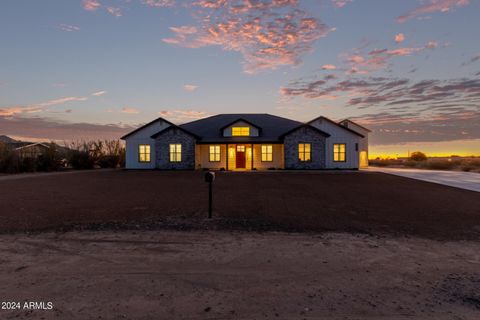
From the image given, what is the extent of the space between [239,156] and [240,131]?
8.56 ft

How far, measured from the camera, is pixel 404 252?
5234mm

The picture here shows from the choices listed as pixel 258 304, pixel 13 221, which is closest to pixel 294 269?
pixel 258 304

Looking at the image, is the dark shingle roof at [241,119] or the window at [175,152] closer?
the window at [175,152]

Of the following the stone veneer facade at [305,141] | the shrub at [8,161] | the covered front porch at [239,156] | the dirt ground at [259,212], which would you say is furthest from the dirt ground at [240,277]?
the shrub at [8,161]

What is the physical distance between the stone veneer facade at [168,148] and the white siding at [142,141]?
1.08 metres

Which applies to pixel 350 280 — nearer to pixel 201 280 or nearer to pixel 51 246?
pixel 201 280

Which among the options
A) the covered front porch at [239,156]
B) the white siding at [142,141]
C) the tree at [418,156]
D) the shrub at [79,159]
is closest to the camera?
the covered front porch at [239,156]

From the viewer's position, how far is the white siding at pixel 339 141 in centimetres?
2862

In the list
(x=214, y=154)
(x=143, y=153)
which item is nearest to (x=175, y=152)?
(x=143, y=153)

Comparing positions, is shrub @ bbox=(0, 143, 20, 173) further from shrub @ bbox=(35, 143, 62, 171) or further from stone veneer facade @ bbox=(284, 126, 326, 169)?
stone veneer facade @ bbox=(284, 126, 326, 169)

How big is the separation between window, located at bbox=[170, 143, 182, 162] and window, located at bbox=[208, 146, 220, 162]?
9.58 feet

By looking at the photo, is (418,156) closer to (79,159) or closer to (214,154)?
(214,154)

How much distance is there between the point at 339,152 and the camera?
1136 inches

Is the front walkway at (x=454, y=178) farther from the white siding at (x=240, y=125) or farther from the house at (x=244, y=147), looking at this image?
the white siding at (x=240, y=125)
